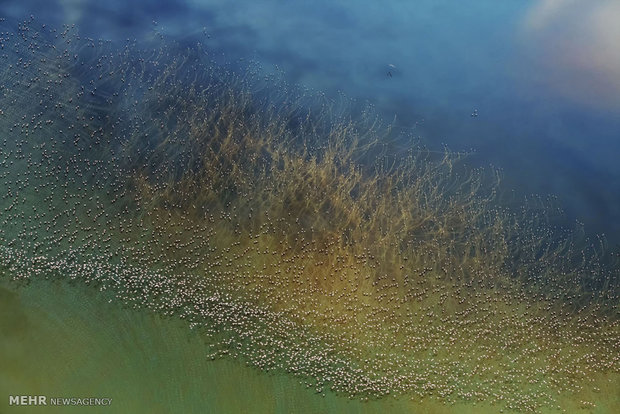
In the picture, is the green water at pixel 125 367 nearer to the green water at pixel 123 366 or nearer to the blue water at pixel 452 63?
the green water at pixel 123 366

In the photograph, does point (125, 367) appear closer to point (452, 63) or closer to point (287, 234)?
point (287, 234)

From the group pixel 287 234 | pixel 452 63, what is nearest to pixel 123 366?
pixel 287 234

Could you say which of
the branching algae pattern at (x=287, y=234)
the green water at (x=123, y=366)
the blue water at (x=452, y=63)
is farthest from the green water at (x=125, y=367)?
the blue water at (x=452, y=63)

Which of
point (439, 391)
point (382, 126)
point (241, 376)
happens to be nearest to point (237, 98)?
point (382, 126)

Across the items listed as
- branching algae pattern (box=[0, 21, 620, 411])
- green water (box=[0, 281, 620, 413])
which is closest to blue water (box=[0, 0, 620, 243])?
branching algae pattern (box=[0, 21, 620, 411])

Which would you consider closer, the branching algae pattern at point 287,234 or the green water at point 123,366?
the green water at point 123,366

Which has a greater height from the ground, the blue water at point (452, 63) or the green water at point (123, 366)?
the blue water at point (452, 63)

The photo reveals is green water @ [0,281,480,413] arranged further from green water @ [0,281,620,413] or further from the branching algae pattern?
the branching algae pattern
